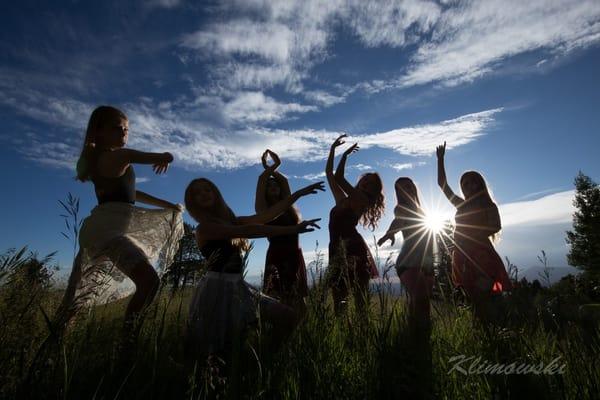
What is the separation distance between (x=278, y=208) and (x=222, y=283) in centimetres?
134

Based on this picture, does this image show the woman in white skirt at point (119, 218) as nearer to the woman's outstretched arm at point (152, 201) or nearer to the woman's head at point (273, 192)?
the woman's outstretched arm at point (152, 201)

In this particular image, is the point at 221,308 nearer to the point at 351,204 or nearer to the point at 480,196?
the point at 351,204

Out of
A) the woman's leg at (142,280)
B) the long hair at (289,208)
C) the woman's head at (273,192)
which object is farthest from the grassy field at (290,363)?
the woman's head at (273,192)

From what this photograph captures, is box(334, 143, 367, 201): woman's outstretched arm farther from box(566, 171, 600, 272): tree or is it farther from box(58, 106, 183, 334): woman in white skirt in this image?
box(566, 171, 600, 272): tree

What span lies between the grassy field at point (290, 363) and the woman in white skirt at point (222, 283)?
306mm

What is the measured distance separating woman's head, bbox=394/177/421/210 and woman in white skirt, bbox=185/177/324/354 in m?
1.85

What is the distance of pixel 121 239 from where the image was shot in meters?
3.05

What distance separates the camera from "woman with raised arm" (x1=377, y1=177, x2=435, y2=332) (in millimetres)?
2717

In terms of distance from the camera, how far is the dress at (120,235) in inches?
116

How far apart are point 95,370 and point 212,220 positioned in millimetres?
1871

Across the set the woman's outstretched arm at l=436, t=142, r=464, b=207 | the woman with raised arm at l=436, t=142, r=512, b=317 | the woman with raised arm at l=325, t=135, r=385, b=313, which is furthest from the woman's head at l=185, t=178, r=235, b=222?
the woman's outstretched arm at l=436, t=142, r=464, b=207

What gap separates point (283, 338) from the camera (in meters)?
2.58

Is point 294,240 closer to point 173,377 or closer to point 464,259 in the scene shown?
point 464,259

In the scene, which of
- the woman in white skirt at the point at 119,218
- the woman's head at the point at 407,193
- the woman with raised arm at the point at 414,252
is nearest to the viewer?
the woman with raised arm at the point at 414,252
